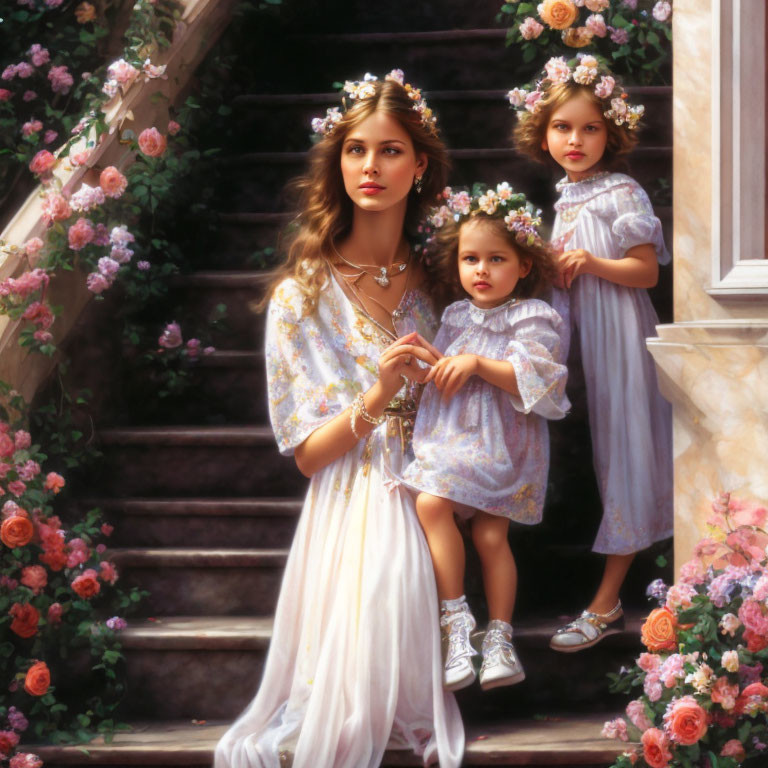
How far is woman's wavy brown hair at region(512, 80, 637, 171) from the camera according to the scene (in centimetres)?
356

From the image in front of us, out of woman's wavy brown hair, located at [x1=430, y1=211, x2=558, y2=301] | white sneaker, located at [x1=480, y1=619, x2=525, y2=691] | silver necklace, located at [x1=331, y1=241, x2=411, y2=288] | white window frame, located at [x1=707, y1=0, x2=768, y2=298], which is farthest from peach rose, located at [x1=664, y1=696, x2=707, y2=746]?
silver necklace, located at [x1=331, y1=241, x2=411, y2=288]

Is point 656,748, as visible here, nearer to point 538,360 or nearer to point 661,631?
point 661,631

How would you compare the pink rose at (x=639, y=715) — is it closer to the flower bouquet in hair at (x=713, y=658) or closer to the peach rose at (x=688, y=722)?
the flower bouquet in hair at (x=713, y=658)

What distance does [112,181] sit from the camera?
405 cm

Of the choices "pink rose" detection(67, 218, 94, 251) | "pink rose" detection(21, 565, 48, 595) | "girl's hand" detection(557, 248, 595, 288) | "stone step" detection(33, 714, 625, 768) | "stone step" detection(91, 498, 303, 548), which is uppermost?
"pink rose" detection(67, 218, 94, 251)

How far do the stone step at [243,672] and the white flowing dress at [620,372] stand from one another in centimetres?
30

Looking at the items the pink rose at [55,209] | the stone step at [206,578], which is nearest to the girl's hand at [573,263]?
the stone step at [206,578]

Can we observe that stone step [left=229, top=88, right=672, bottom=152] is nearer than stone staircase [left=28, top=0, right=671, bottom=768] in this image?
No

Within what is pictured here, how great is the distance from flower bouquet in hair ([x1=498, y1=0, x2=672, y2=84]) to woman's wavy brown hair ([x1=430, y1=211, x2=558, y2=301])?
1068 millimetres

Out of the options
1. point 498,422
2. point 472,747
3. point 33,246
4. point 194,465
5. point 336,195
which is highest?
point 336,195

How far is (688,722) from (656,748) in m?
0.13

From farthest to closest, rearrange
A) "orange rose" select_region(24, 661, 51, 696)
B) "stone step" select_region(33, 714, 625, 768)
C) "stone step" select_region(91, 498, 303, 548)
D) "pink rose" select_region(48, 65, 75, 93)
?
"pink rose" select_region(48, 65, 75, 93), "stone step" select_region(91, 498, 303, 548), "orange rose" select_region(24, 661, 51, 696), "stone step" select_region(33, 714, 625, 768)

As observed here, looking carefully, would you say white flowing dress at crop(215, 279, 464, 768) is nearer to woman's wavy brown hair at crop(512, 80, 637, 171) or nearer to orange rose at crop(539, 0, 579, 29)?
woman's wavy brown hair at crop(512, 80, 637, 171)

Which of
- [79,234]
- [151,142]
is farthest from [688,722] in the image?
[151,142]
